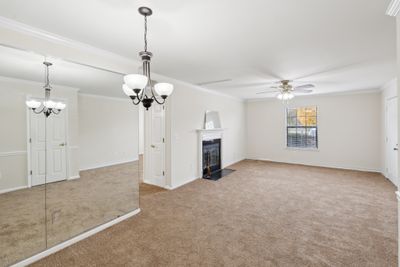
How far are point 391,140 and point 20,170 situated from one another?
718cm

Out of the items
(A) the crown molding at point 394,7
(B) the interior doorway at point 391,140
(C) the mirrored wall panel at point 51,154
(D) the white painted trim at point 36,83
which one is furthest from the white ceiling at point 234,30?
(B) the interior doorway at point 391,140

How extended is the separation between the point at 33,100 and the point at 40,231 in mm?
1623

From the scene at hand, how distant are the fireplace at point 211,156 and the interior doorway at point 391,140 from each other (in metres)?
4.18

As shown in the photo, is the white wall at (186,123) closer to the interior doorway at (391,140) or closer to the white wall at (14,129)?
the white wall at (14,129)

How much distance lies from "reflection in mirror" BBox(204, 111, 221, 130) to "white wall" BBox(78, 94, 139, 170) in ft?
7.40

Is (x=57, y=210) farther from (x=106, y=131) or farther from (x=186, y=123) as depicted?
(x=186, y=123)

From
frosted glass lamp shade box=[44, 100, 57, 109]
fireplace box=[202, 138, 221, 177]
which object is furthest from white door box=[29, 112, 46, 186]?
fireplace box=[202, 138, 221, 177]

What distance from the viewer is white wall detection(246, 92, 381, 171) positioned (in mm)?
5715

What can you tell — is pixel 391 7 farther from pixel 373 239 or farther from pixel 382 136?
pixel 382 136

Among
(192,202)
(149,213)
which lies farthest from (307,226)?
(149,213)

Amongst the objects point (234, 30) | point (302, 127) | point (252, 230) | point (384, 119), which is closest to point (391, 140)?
point (384, 119)

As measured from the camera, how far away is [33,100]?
231cm

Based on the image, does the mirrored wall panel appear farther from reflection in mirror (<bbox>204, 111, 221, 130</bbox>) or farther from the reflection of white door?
reflection in mirror (<bbox>204, 111, 221, 130</bbox>)

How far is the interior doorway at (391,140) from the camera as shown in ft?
14.4
